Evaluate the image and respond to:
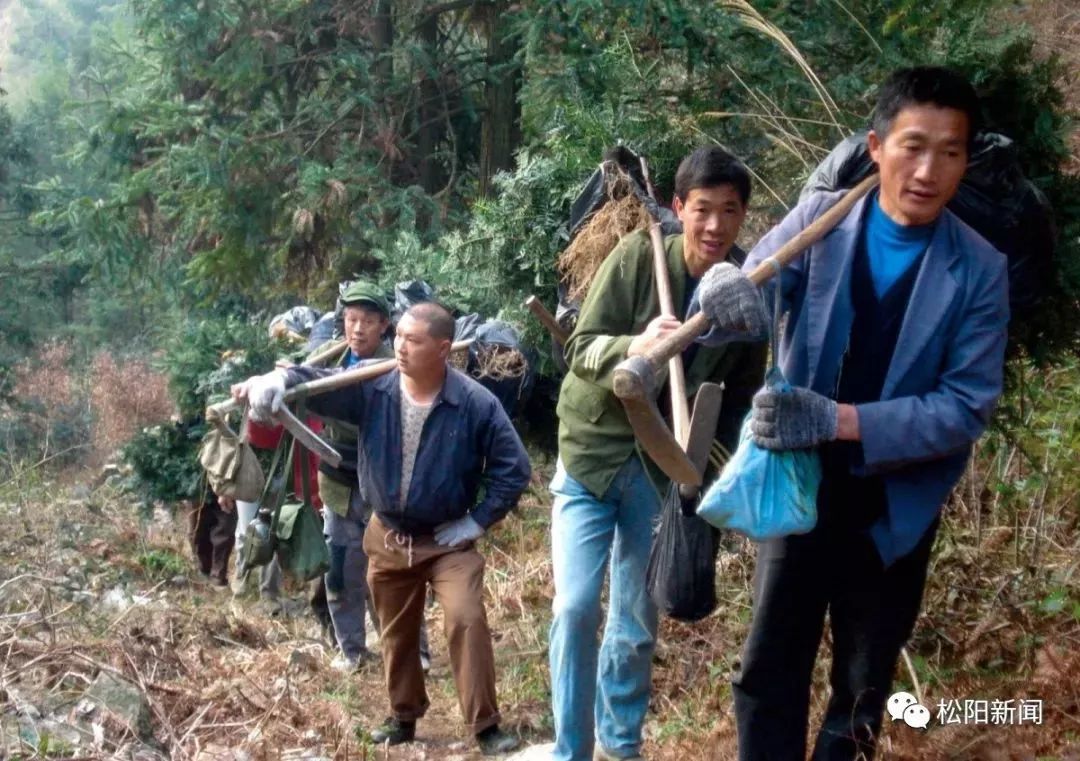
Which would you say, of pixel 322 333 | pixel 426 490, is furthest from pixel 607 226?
pixel 322 333

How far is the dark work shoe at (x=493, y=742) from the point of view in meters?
5.34

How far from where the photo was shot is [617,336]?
4094 millimetres

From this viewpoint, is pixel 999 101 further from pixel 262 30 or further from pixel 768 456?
pixel 262 30

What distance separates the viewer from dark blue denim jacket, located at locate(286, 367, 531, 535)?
5.30 metres

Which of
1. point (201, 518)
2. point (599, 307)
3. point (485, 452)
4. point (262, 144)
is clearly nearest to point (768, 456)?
point (599, 307)

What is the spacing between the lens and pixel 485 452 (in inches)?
215

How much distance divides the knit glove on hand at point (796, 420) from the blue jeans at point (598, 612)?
122 centimetres

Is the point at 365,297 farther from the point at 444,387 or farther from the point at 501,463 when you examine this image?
the point at 501,463

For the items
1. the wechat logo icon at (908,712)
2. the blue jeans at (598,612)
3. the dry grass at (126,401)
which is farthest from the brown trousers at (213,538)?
the dry grass at (126,401)

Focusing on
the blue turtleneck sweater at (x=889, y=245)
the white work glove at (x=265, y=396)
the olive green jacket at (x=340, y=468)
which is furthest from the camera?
the olive green jacket at (x=340, y=468)

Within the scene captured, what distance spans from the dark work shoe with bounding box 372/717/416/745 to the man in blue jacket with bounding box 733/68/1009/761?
2.44 m

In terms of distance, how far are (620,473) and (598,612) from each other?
1.58 ft

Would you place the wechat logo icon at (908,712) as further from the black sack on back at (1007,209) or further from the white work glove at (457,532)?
the white work glove at (457,532)

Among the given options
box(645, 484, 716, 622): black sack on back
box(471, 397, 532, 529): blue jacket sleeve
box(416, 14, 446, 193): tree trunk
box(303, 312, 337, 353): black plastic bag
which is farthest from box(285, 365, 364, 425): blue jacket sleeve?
box(416, 14, 446, 193): tree trunk
